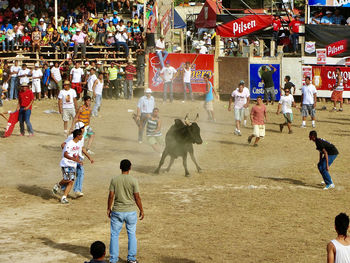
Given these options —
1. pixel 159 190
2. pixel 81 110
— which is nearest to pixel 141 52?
pixel 81 110

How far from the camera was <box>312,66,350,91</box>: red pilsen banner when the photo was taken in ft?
99.4

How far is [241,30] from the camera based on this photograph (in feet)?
107

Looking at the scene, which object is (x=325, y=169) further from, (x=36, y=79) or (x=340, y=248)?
(x=36, y=79)

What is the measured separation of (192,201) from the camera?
14.6 m

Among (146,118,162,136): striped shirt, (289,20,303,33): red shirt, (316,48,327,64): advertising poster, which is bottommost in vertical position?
(146,118,162,136): striped shirt

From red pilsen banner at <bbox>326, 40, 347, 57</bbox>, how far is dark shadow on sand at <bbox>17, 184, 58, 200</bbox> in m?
18.6

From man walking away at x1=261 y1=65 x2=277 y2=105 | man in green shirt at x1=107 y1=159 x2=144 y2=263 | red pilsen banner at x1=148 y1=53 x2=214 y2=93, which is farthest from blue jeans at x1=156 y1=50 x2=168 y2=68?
man in green shirt at x1=107 y1=159 x2=144 y2=263

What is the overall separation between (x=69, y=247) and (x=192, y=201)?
3.92 m

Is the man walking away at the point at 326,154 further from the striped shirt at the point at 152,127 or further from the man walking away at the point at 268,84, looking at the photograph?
the man walking away at the point at 268,84

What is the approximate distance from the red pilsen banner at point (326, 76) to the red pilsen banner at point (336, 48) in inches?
27.6

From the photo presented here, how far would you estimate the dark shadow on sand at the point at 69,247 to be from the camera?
1108 centimetres

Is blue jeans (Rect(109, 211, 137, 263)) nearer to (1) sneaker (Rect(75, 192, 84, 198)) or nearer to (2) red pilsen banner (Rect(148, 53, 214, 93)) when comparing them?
(1) sneaker (Rect(75, 192, 84, 198))

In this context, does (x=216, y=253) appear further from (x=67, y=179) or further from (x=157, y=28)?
(x=157, y=28)

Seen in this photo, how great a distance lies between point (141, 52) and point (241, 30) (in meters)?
5.06
